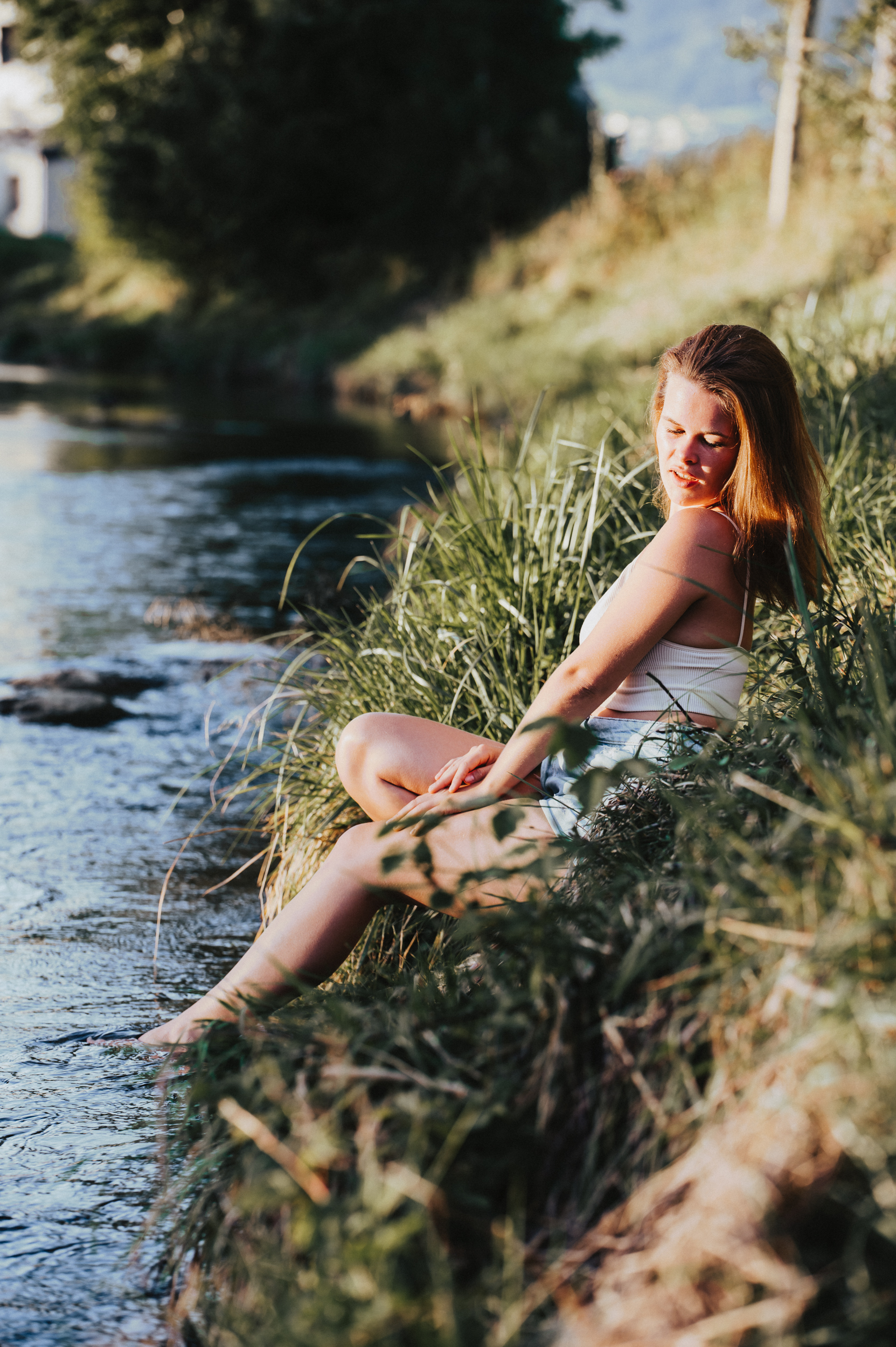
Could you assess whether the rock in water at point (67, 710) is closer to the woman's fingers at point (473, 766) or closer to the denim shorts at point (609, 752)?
the woman's fingers at point (473, 766)

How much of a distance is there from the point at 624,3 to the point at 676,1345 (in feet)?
92.5

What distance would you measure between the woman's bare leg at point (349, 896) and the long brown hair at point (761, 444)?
2.20 ft

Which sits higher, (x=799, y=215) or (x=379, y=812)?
(x=799, y=215)

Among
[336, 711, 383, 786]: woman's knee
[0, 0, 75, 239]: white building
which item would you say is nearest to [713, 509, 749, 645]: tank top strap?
[336, 711, 383, 786]: woman's knee

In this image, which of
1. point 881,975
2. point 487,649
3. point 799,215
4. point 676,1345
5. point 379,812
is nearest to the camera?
point 676,1345

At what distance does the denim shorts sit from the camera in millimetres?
2129

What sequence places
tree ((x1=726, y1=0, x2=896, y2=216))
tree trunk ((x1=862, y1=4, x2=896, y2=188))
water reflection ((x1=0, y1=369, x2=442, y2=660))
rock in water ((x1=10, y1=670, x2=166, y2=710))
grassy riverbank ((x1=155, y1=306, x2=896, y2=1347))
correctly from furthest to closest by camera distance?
tree trunk ((x1=862, y1=4, x2=896, y2=188)) → tree ((x1=726, y1=0, x2=896, y2=216)) → water reflection ((x1=0, y1=369, x2=442, y2=660)) → rock in water ((x1=10, y1=670, x2=166, y2=710)) → grassy riverbank ((x1=155, y1=306, x2=896, y2=1347))

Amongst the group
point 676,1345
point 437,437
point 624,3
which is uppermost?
point 624,3

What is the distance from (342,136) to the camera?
75.9 ft

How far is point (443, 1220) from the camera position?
4.57 feet

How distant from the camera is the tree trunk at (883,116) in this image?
740 cm

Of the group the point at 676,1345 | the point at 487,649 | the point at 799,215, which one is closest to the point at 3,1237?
the point at 676,1345

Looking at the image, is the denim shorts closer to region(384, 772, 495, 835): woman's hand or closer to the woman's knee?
region(384, 772, 495, 835): woman's hand

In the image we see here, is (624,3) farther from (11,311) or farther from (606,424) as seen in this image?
(606,424)
